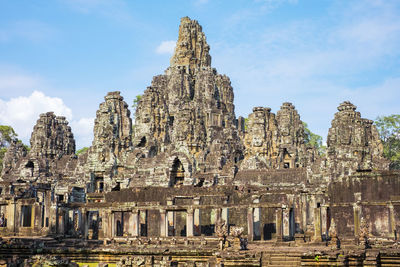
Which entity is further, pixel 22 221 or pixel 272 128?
pixel 272 128

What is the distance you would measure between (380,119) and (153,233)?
47.3m

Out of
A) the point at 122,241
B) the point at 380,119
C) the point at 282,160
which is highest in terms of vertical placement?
the point at 380,119

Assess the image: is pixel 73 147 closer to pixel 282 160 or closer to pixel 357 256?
pixel 282 160

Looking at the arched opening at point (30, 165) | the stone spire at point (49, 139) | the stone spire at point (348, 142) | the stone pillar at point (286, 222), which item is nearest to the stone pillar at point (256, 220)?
the stone pillar at point (286, 222)

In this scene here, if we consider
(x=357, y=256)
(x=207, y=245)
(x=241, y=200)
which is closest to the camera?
(x=357, y=256)

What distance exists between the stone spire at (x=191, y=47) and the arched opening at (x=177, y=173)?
119ft

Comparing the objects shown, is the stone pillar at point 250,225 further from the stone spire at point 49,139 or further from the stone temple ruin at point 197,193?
the stone spire at point 49,139

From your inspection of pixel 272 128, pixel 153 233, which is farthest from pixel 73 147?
pixel 153 233

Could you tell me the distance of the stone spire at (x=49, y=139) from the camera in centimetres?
5981

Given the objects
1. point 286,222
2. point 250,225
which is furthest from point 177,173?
point 286,222

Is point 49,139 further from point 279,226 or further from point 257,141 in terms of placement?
point 279,226

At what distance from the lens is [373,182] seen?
2853cm

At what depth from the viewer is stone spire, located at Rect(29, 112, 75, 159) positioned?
59812mm

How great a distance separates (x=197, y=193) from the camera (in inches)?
1329
